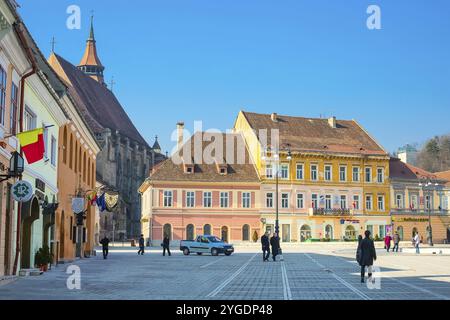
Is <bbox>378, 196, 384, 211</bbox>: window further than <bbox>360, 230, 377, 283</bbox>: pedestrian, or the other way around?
<bbox>378, 196, 384, 211</bbox>: window

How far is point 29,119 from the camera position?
23594 millimetres

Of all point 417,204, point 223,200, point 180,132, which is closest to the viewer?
point 223,200

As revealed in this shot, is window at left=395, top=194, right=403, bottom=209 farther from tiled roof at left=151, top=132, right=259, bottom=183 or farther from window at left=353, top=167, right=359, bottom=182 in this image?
tiled roof at left=151, top=132, right=259, bottom=183

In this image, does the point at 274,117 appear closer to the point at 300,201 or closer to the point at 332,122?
the point at 332,122

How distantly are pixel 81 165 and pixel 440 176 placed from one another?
196 ft

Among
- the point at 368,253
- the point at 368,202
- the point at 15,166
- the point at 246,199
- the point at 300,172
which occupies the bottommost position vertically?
the point at 368,253

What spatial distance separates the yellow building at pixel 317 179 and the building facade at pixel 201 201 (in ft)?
6.53

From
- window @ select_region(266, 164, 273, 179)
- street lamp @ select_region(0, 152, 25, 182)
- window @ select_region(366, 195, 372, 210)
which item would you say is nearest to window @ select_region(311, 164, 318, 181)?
window @ select_region(266, 164, 273, 179)

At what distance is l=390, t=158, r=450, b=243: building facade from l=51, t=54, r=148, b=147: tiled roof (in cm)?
3985

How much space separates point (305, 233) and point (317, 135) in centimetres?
1268

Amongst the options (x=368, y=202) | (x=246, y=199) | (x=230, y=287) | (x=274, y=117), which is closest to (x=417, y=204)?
(x=368, y=202)

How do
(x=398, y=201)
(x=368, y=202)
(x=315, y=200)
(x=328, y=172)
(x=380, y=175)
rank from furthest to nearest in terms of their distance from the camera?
(x=398, y=201), (x=380, y=175), (x=368, y=202), (x=328, y=172), (x=315, y=200)

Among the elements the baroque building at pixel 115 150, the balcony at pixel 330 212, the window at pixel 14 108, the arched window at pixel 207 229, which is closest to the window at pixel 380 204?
the balcony at pixel 330 212

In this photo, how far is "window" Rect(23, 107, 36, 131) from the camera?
2264cm
